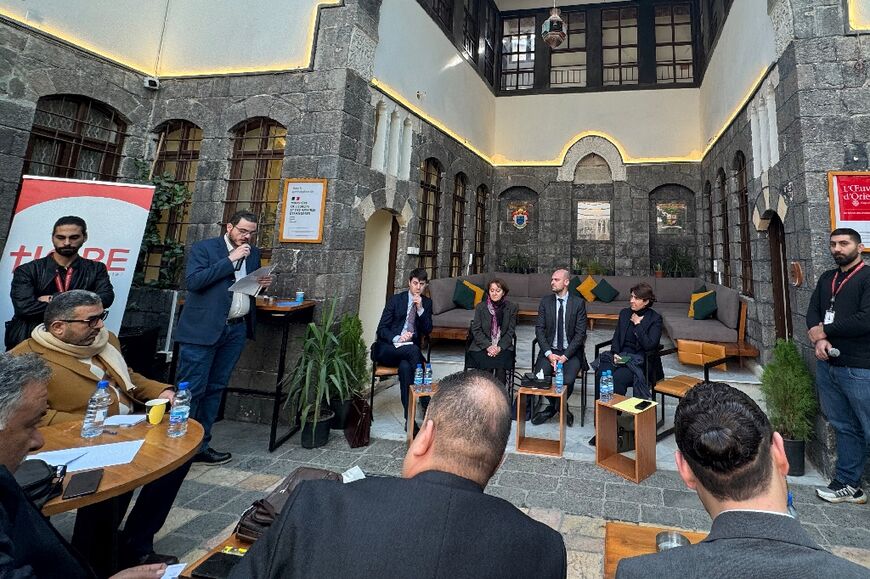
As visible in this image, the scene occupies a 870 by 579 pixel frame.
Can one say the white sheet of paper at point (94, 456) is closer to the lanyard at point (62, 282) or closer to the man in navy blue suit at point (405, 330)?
the lanyard at point (62, 282)

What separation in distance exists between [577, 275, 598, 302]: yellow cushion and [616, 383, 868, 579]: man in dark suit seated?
8.55 m

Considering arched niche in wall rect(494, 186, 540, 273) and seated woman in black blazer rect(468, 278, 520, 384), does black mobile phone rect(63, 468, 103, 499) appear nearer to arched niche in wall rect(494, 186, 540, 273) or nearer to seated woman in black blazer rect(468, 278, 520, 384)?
seated woman in black blazer rect(468, 278, 520, 384)

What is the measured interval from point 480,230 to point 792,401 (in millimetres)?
7235

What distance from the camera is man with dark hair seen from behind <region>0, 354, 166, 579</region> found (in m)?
1.01

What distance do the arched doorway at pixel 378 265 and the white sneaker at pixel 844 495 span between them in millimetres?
4909

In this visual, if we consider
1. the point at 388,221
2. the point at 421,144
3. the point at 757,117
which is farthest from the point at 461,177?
the point at 757,117

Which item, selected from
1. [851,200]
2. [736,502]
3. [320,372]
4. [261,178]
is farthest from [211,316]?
[851,200]

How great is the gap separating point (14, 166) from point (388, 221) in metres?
4.04

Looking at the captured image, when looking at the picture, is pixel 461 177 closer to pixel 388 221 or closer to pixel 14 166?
pixel 388 221

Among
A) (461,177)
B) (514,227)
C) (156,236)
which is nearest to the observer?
(156,236)

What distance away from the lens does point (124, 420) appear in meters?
2.00

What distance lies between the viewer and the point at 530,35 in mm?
11125

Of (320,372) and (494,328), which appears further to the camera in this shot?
(494,328)

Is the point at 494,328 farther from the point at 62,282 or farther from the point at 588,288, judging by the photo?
the point at 588,288
